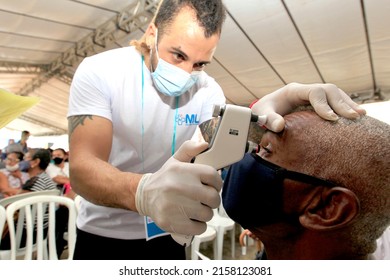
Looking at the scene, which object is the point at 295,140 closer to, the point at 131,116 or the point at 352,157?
the point at 352,157

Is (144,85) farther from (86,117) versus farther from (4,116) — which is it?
(4,116)

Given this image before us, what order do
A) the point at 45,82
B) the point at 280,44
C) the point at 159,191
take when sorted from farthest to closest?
the point at 45,82 < the point at 280,44 < the point at 159,191

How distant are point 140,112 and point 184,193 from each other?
526mm

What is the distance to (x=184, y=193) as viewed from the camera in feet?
2.08

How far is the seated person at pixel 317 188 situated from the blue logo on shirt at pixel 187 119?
1.33 ft

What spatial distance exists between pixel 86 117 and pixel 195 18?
0.56m

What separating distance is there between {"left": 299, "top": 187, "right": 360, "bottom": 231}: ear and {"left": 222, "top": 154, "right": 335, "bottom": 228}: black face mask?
38 millimetres

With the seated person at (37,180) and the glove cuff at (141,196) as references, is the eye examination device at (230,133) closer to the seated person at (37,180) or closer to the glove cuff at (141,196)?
the glove cuff at (141,196)

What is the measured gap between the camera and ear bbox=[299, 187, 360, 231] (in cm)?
64

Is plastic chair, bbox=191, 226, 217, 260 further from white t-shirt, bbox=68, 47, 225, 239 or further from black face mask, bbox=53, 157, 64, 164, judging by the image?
black face mask, bbox=53, 157, 64, 164

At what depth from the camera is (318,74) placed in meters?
4.03

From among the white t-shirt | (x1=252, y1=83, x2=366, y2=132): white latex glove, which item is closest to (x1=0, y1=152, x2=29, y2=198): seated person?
the white t-shirt

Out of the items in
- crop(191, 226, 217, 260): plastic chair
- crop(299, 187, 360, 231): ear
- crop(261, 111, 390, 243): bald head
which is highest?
crop(261, 111, 390, 243): bald head

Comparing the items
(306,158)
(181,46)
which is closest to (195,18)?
(181,46)
